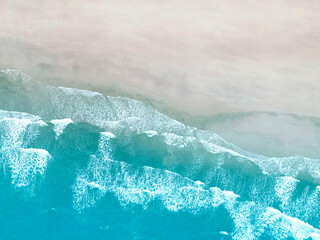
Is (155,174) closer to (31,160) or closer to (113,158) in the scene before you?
(113,158)

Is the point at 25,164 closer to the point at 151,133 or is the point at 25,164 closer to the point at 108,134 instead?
the point at 108,134

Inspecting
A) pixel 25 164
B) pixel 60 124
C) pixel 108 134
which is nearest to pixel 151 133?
pixel 108 134

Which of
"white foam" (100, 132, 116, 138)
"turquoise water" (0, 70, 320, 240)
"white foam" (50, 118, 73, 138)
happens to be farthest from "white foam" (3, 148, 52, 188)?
"white foam" (100, 132, 116, 138)

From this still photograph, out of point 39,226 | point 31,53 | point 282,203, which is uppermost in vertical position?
point 31,53

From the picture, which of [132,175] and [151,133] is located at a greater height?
[151,133]

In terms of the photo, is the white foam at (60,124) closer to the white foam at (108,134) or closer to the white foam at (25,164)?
the white foam at (25,164)

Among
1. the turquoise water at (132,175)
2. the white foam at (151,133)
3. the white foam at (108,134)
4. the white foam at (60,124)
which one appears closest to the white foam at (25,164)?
the turquoise water at (132,175)

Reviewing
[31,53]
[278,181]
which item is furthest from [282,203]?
[31,53]

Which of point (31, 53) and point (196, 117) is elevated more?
point (31, 53)
